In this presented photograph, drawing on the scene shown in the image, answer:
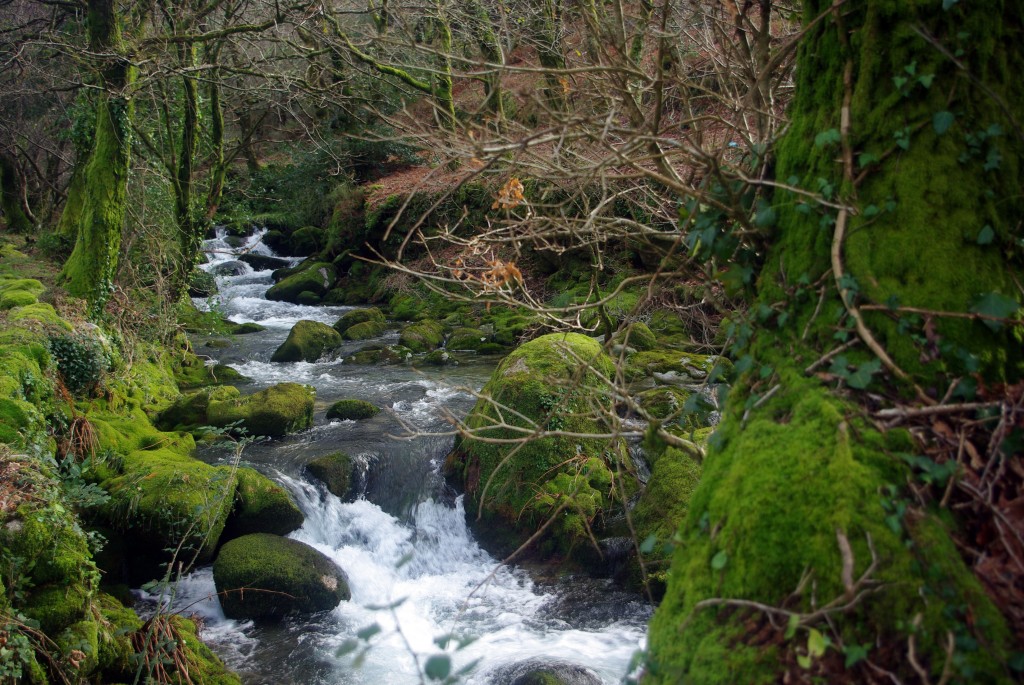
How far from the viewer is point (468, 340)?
1491cm

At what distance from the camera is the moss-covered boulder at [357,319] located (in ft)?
53.2

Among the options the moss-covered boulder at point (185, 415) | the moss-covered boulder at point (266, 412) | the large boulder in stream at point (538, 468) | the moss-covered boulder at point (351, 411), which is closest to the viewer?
the large boulder in stream at point (538, 468)

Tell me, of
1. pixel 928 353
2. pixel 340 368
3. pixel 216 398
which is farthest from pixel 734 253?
pixel 340 368

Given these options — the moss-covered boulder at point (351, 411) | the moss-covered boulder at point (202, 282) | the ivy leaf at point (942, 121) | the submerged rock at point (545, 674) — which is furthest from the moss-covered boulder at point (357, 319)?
the ivy leaf at point (942, 121)

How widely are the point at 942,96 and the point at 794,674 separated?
167cm

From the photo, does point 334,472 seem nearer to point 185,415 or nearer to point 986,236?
point 185,415

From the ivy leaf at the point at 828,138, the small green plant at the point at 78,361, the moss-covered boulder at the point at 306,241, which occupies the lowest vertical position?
the small green plant at the point at 78,361

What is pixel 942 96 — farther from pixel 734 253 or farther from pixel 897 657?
pixel 897 657

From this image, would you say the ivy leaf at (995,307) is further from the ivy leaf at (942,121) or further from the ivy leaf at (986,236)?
the ivy leaf at (942,121)

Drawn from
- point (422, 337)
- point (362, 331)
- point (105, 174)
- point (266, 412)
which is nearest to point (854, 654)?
point (266, 412)

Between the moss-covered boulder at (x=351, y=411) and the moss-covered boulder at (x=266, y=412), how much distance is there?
41 cm

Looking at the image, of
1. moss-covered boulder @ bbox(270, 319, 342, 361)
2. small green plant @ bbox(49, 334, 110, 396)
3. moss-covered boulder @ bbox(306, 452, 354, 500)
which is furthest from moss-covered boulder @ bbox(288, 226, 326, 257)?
moss-covered boulder @ bbox(306, 452, 354, 500)

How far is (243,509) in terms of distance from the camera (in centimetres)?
731

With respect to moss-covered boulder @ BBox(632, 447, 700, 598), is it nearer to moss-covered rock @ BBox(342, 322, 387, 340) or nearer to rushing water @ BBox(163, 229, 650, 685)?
rushing water @ BBox(163, 229, 650, 685)
